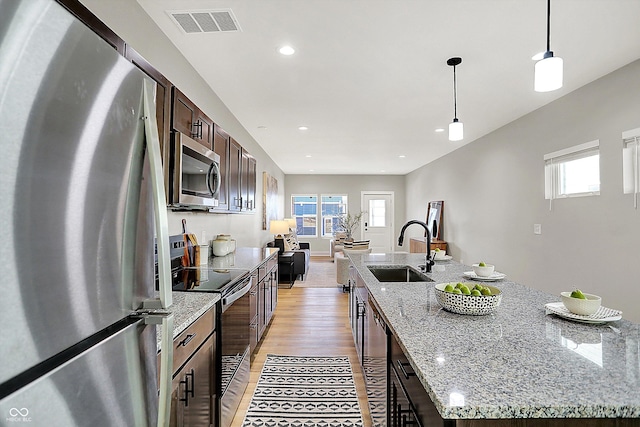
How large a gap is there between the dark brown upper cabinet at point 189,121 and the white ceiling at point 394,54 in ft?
1.83

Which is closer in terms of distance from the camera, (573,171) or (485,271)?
(485,271)

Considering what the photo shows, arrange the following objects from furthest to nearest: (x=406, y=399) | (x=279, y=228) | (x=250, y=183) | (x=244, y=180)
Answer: (x=279, y=228)
(x=250, y=183)
(x=244, y=180)
(x=406, y=399)

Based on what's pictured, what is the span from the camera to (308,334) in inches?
143

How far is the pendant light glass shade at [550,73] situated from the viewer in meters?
1.66

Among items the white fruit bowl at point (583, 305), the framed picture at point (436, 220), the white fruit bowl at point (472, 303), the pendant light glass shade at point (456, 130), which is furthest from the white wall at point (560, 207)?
the white fruit bowl at point (472, 303)

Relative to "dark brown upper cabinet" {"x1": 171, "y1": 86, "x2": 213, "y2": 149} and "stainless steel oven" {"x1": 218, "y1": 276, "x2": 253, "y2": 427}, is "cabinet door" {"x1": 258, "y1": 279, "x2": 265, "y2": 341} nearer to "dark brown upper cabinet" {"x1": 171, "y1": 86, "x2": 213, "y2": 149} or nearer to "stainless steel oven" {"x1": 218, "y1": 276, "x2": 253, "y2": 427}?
"stainless steel oven" {"x1": 218, "y1": 276, "x2": 253, "y2": 427}

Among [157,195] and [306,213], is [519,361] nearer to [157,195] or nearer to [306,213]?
[157,195]

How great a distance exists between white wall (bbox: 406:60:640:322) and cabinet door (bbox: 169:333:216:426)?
3.50m

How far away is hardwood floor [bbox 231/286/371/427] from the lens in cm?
264

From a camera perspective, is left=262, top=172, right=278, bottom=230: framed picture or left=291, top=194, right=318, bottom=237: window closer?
left=262, top=172, right=278, bottom=230: framed picture

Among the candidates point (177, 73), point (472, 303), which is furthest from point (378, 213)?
point (472, 303)

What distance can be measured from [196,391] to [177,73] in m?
2.36

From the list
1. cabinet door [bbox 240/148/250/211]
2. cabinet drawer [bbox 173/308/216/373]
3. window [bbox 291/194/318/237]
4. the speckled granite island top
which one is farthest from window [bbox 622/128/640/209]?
window [bbox 291/194/318/237]

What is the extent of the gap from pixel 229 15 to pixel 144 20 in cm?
56
